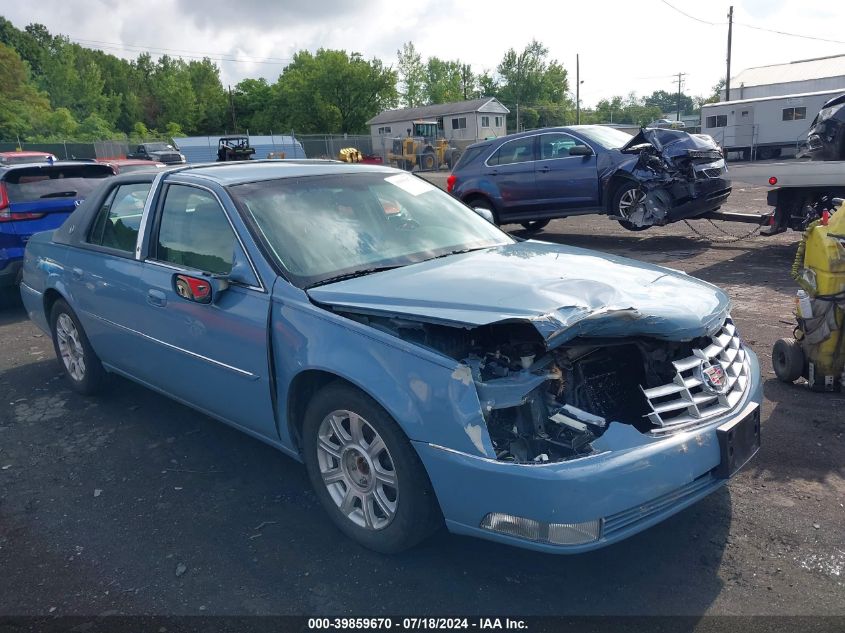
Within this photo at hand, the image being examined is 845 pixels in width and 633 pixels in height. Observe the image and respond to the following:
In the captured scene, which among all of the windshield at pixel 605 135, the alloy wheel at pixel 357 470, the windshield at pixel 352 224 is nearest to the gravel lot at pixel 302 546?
the alloy wheel at pixel 357 470

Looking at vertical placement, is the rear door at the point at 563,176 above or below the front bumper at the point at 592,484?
above

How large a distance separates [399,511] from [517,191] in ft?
31.3

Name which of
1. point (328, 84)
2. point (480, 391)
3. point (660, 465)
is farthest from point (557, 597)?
point (328, 84)

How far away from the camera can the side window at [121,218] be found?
4453 mm

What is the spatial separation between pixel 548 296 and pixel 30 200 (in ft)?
24.7

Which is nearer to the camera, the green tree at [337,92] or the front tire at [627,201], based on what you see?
the front tire at [627,201]

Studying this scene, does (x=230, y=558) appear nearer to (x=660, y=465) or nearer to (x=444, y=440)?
(x=444, y=440)

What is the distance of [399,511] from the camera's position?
2809 millimetres

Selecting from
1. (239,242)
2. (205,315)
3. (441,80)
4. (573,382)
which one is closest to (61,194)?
(205,315)

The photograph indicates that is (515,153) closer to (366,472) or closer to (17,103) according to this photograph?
(366,472)

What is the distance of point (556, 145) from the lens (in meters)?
11.3

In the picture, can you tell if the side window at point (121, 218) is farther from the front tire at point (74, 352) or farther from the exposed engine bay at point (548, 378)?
the exposed engine bay at point (548, 378)

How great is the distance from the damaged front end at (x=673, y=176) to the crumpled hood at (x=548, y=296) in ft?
22.6

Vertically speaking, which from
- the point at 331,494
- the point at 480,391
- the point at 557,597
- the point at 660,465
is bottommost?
the point at 557,597
